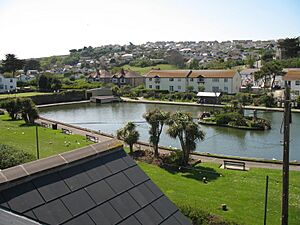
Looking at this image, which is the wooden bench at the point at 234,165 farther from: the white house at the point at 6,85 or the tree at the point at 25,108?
the white house at the point at 6,85

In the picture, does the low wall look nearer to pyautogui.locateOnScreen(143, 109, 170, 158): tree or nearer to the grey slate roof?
pyautogui.locateOnScreen(143, 109, 170, 158): tree

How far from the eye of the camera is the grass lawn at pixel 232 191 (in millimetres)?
10898

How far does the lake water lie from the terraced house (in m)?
9.01

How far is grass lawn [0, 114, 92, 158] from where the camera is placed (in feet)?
65.8

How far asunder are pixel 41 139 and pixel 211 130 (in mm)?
13464

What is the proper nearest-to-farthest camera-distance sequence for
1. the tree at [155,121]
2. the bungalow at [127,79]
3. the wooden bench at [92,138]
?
the tree at [155,121] → the wooden bench at [92,138] → the bungalow at [127,79]

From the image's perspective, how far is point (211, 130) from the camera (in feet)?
94.7

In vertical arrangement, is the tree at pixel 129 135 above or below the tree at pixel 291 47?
below

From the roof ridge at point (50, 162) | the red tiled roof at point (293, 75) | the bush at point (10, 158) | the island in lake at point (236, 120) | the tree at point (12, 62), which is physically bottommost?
the island in lake at point (236, 120)

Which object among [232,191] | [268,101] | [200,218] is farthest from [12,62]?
[200,218]

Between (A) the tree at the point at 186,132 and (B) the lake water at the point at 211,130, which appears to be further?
(B) the lake water at the point at 211,130

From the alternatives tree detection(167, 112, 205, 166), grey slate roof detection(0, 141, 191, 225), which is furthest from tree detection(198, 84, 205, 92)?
Answer: grey slate roof detection(0, 141, 191, 225)

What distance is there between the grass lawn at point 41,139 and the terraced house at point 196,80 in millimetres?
28863

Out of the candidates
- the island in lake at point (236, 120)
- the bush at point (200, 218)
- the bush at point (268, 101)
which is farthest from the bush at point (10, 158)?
the bush at point (268, 101)
